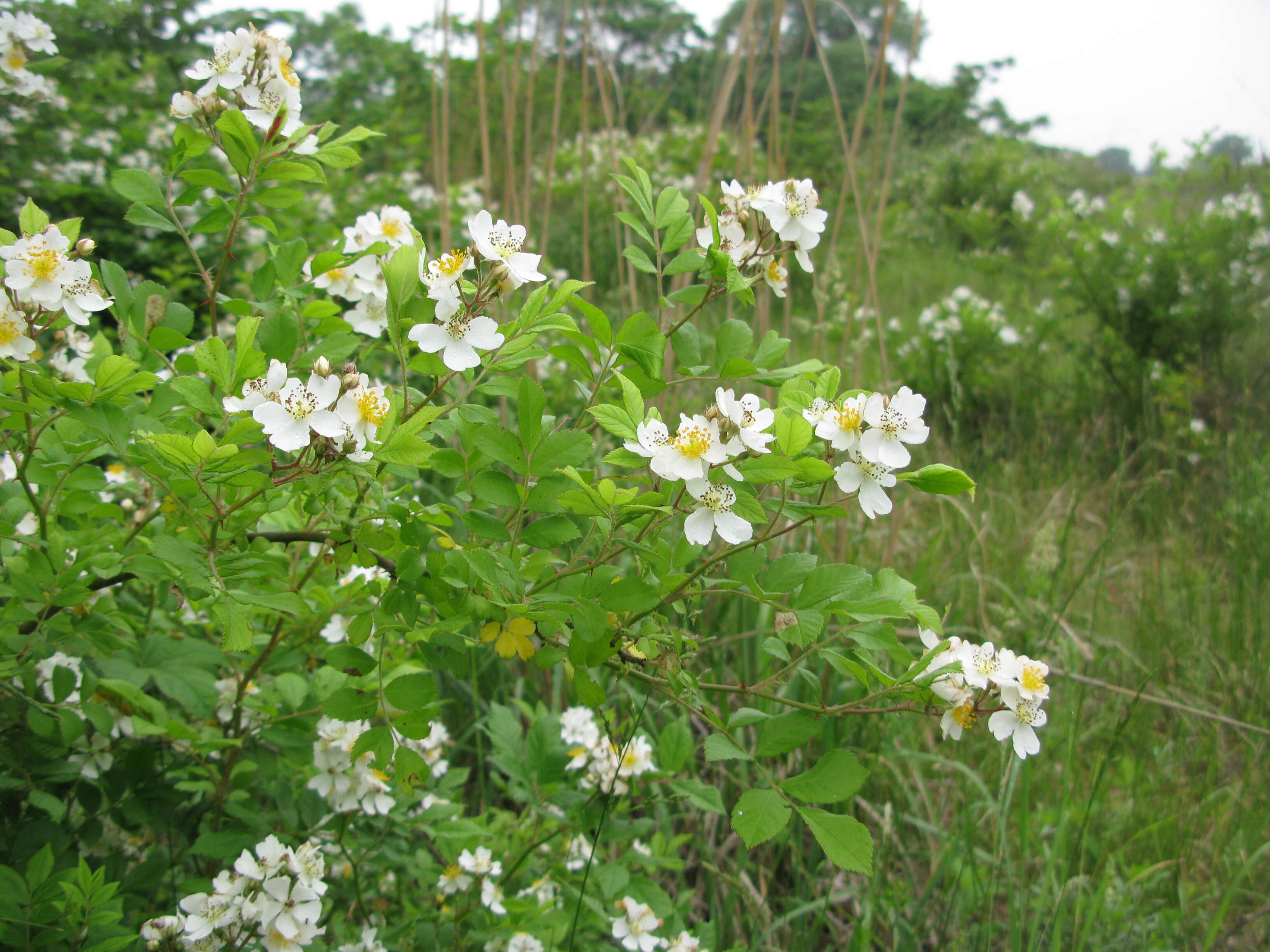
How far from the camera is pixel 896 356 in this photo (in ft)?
15.7

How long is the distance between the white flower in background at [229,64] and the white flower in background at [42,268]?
232 millimetres

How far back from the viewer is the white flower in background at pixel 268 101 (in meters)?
0.92

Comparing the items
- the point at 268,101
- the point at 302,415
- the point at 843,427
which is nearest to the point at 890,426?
the point at 843,427

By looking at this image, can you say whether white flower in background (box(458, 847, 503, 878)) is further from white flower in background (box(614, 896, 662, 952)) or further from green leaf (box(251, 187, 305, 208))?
green leaf (box(251, 187, 305, 208))

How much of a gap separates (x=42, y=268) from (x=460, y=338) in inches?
18.0

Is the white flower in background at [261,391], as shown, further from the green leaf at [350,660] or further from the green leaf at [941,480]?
the green leaf at [941,480]

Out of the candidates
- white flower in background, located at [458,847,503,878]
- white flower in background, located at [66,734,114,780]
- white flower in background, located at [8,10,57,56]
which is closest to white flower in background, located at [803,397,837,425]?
white flower in background, located at [458,847,503,878]

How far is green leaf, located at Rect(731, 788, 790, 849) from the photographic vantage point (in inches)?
31.7

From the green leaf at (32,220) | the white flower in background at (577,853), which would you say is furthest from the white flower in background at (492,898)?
the green leaf at (32,220)

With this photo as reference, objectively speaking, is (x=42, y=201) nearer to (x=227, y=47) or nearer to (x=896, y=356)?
(x=227, y=47)

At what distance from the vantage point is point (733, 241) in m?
1.02

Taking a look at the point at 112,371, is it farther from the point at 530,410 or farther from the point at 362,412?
the point at 530,410

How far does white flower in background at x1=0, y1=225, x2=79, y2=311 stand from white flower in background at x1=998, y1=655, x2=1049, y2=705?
3.60 ft

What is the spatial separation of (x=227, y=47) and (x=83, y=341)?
1.58 ft
